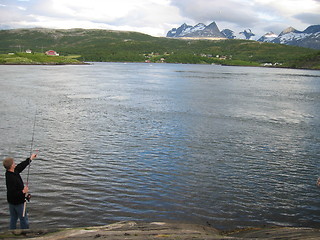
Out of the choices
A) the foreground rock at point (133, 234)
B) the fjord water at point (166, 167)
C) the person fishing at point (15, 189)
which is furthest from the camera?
the fjord water at point (166, 167)

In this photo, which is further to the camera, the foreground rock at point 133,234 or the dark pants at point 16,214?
the dark pants at point 16,214

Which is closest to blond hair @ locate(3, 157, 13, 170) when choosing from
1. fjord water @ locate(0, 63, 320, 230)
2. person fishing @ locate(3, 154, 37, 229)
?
person fishing @ locate(3, 154, 37, 229)

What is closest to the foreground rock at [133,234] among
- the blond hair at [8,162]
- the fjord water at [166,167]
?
the blond hair at [8,162]

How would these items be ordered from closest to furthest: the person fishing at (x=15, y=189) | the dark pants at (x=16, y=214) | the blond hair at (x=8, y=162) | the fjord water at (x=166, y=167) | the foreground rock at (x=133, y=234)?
the foreground rock at (x=133, y=234) < the blond hair at (x=8, y=162) < the person fishing at (x=15, y=189) < the dark pants at (x=16, y=214) < the fjord water at (x=166, y=167)

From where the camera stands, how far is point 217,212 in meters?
14.0

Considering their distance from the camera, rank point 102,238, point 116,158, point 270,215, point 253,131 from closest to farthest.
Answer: point 102,238, point 270,215, point 116,158, point 253,131

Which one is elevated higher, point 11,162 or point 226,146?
point 11,162

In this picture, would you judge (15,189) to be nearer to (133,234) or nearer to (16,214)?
(16,214)

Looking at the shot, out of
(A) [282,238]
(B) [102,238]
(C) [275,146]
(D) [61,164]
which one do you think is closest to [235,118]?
(C) [275,146]

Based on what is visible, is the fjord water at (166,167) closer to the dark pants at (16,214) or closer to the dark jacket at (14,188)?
the dark pants at (16,214)

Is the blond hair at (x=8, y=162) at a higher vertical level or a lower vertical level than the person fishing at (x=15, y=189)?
higher

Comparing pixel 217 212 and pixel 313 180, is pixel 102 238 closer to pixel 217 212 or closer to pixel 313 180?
pixel 217 212

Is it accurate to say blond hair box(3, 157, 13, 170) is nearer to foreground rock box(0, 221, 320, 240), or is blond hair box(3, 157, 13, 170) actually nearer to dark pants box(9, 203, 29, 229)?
dark pants box(9, 203, 29, 229)

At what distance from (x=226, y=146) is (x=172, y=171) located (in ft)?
25.0
